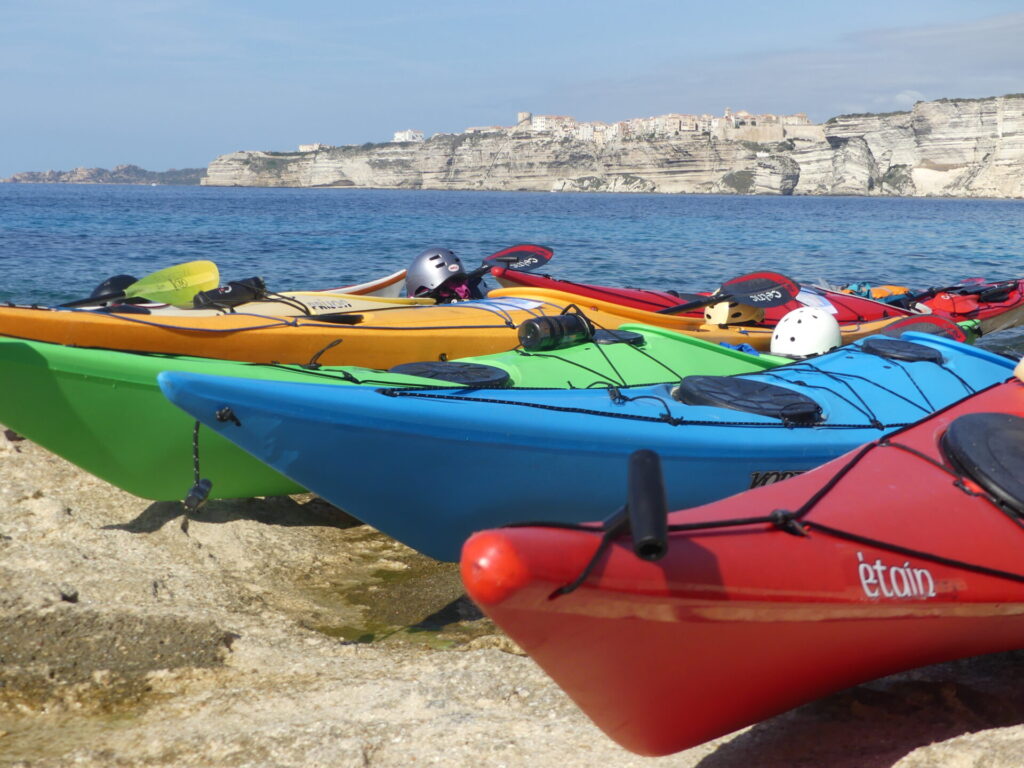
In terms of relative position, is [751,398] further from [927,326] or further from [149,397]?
[927,326]

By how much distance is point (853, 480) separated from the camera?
2.86 m

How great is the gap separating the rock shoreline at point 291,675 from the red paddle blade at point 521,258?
14.3 ft

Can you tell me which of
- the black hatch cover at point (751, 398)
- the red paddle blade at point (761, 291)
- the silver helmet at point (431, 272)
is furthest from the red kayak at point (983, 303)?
the black hatch cover at point (751, 398)

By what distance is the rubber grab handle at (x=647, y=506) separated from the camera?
1921 mm

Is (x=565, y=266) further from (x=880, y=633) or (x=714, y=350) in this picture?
(x=880, y=633)

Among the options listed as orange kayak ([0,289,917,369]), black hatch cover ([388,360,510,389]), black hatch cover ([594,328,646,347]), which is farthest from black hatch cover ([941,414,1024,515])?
orange kayak ([0,289,917,369])

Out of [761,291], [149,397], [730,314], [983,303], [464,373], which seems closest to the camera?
[464,373]

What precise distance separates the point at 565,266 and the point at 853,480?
18109 millimetres

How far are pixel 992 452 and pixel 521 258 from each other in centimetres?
623

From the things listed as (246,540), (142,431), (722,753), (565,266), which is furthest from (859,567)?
(565,266)

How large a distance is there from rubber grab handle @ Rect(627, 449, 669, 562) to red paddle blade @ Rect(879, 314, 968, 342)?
7191mm

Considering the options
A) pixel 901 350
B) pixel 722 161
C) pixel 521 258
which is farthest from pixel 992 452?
pixel 722 161

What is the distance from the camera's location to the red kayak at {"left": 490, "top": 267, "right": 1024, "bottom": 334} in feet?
28.7

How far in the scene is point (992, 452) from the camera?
297 centimetres
